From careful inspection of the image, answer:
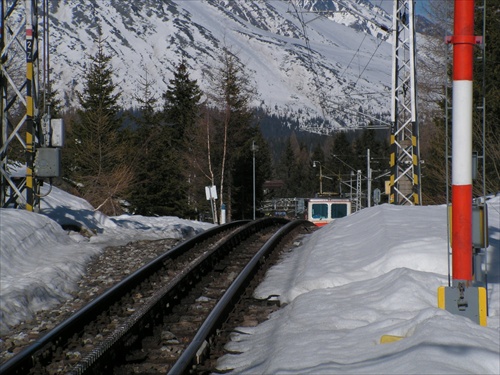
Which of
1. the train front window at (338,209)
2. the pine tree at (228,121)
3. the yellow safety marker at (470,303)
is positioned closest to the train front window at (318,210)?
→ the train front window at (338,209)

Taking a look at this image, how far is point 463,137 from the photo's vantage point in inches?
234

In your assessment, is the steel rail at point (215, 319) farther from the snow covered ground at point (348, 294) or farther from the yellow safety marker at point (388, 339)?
the yellow safety marker at point (388, 339)

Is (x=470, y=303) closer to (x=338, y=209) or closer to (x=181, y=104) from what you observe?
(x=338, y=209)

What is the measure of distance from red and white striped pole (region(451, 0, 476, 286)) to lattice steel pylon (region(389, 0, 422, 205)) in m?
11.7

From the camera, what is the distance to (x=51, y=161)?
1424cm

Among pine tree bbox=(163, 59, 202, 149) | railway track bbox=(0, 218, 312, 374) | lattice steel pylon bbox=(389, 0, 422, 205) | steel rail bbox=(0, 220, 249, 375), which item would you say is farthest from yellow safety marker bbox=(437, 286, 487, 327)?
pine tree bbox=(163, 59, 202, 149)

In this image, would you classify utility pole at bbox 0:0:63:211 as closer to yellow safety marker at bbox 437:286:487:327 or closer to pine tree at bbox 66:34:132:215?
yellow safety marker at bbox 437:286:487:327

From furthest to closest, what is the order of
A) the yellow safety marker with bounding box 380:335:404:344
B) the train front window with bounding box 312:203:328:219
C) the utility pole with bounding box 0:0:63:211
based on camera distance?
the train front window with bounding box 312:203:328:219 < the utility pole with bounding box 0:0:63:211 < the yellow safety marker with bounding box 380:335:404:344

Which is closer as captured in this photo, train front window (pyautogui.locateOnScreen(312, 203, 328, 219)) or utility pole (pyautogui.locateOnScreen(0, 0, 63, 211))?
utility pole (pyautogui.locateOnScreen(0, 0, 63, 211))

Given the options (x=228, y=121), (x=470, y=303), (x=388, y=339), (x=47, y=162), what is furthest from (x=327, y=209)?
(x=388, y=339)

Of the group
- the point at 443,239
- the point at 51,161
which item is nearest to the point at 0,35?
the point at 51,161

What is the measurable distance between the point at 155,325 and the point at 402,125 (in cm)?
1310

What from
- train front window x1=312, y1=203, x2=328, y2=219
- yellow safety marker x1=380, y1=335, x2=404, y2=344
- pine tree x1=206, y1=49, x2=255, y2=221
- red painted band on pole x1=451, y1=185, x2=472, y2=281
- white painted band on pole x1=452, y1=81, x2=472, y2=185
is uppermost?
pine tree x1=206, y1=49, x2=255, y2=221

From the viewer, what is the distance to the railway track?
560 cm
